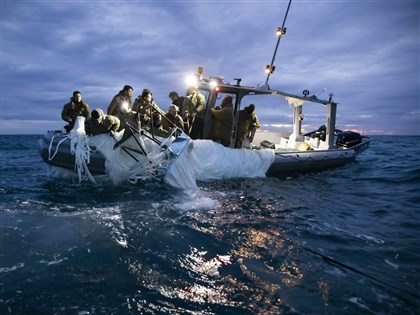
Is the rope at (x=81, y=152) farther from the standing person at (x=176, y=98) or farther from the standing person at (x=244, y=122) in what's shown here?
the standing person at (x=244, y=122)

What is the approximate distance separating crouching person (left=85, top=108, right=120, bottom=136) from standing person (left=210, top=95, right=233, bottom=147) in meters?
3.08

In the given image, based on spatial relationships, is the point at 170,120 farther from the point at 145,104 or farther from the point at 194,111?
the point at 194,111

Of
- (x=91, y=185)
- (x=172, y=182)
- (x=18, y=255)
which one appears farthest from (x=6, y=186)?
(x=18, y=255)

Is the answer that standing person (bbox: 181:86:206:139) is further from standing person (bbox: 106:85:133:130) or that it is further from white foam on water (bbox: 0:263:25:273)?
white foam on water (bbox: 0:263:25:273)

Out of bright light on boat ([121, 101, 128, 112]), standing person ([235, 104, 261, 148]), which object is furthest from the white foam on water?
standing person ([235, 104, 261, 148])

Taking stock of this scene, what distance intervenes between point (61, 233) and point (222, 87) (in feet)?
20.7

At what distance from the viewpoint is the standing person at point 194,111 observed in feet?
29.2

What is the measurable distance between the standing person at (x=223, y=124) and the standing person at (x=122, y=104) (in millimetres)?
2452

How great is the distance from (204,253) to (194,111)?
5928 millimetres

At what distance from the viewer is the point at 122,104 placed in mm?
7758

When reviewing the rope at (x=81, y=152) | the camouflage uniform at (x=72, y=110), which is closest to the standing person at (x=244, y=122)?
the rope at (x=81, y=152)

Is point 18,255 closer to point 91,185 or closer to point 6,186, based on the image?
point 91,185

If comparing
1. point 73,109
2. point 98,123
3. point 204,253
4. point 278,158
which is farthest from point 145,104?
point 204,253

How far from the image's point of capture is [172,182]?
22.8 ft
